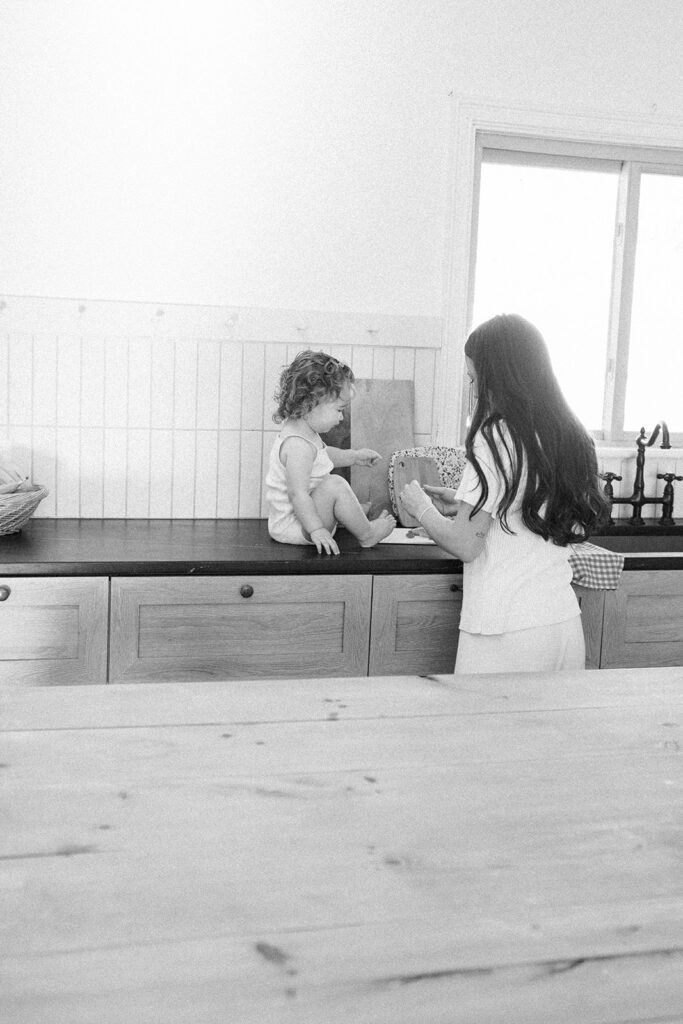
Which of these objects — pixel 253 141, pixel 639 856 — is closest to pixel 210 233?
pixel 253 141

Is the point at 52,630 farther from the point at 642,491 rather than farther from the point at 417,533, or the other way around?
the point at 642,491

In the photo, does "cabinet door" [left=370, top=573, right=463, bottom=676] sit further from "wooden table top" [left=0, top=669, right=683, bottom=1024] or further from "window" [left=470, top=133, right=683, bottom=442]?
"wooden table top" [left=0, top=669, right=683, bottom=1024]

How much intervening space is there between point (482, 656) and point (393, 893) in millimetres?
1289

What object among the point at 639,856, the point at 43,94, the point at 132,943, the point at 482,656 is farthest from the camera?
the point at 43,94

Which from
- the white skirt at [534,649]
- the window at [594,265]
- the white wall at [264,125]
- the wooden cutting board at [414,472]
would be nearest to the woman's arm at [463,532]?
the white skirt at [534,649]

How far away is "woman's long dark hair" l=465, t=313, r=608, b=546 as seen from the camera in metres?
1.98

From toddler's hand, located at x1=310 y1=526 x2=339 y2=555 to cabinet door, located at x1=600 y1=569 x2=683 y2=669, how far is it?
0.73 metres

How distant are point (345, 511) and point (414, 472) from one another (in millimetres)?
450

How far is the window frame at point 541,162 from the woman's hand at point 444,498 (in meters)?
0.40

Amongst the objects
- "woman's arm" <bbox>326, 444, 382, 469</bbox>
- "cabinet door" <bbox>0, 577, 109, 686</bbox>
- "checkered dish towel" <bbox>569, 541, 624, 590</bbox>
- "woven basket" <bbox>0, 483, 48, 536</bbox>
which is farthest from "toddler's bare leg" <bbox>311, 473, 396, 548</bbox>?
"woven basket" <bbox>0, 483, 48, 536</bbox>

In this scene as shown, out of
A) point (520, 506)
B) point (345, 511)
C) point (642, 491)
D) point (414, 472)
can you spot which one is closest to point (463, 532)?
point (520, 506)

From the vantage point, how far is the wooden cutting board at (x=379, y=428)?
3.11 meters

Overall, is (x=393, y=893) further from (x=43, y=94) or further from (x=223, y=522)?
(x=43, y=94)

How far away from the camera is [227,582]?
8.05 ft
